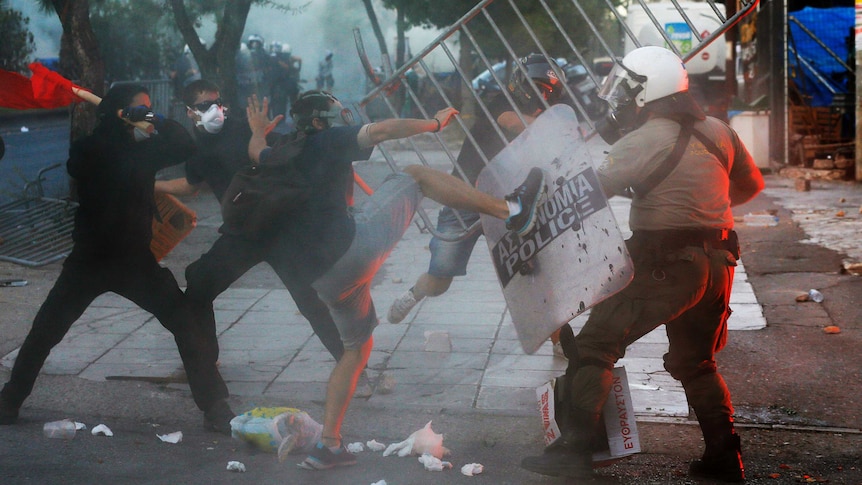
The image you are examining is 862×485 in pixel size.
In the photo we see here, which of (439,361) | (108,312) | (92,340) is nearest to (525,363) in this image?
(439,361)

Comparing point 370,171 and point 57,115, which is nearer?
point 370,171

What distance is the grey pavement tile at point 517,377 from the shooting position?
18.2ft

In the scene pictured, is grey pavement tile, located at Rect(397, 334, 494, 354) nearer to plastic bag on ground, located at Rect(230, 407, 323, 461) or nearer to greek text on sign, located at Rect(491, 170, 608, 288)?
plastic bag on ground, located at Rect(230, 407, 323, 461)

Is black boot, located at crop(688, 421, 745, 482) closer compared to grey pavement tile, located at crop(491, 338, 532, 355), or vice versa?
black boot, located at crop(688, 421, 745, 482)

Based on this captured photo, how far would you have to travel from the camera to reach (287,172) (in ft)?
14.4

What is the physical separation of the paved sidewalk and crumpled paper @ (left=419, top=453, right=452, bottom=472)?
0.78 m

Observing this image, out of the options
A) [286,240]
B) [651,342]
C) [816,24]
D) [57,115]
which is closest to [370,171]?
[816,24]

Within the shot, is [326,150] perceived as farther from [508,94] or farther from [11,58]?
[11,58]

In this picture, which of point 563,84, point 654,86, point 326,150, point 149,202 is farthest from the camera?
point 563,84

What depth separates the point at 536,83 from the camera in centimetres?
583

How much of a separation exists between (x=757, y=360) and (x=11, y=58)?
60.1 feet

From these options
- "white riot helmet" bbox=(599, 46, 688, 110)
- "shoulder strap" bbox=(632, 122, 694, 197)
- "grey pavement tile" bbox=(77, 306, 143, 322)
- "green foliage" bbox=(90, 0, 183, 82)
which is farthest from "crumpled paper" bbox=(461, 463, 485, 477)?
"green foliage" bbox=(90, 0, 183, 82)

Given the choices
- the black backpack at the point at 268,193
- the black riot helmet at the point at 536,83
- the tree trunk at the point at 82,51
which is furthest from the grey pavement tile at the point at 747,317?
the tree trunk at the point at 82,51

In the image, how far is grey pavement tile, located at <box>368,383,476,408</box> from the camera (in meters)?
5.27
